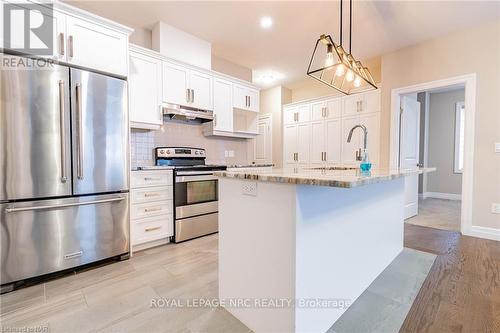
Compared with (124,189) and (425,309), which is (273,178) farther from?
(124,189)

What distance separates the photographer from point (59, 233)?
81.8 inches

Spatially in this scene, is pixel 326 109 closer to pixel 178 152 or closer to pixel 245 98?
pixel 245 98

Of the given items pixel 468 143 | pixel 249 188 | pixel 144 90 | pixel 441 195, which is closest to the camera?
pixel 249 188

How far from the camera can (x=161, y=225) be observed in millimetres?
2885

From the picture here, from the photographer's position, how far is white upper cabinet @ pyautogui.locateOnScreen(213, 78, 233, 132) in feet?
12.4

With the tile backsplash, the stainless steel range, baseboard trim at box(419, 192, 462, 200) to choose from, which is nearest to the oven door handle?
the stainless steel range

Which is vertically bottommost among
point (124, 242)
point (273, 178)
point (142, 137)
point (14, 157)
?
point (124, 242)

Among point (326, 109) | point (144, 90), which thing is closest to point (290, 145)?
point (326, 109)

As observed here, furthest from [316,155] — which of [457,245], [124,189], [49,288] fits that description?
[49,288]

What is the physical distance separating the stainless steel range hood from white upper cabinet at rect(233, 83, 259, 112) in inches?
24.4

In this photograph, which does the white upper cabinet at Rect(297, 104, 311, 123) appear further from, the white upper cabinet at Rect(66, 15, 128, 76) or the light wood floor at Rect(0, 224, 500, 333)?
the white upper cabinet at Rect(66, 15, 128, 76)

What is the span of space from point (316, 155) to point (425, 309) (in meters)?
3.53

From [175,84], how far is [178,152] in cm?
93

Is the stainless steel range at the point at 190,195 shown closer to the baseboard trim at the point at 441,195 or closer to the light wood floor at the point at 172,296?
the light wood floor at the point at 172,296
